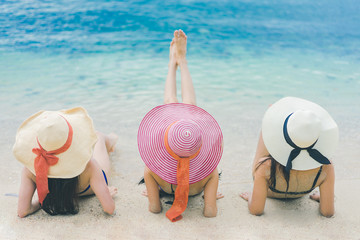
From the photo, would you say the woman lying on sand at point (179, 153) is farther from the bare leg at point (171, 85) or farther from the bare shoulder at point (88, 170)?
the bare leg at point (171, 85)

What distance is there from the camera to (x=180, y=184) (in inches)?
88.2

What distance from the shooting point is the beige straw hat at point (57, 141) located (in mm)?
2035

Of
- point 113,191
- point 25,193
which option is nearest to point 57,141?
point 25,193

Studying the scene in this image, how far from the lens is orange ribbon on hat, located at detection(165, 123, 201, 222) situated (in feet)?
7.16

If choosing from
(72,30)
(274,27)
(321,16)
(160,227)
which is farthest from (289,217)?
(321,16)

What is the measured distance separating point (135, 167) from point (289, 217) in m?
1.62

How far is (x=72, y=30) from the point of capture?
889 cm

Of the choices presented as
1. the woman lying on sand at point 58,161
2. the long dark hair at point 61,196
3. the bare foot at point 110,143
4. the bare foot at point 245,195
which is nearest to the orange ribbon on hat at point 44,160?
the woman lying on sand at point 58,161

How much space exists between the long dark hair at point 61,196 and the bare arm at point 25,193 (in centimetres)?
13

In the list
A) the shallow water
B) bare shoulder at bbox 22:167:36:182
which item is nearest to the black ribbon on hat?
Result: the shallow water

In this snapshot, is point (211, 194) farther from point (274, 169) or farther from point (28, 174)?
point (28, 174)

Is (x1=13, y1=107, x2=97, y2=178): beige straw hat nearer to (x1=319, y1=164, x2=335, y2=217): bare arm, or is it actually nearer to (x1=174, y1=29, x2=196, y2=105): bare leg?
(x1=174, y1=29, x2=196, y2=105): bare leg

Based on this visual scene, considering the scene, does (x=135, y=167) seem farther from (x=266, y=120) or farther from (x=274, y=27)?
(x=274, y=27)

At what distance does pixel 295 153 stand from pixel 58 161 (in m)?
1.63
